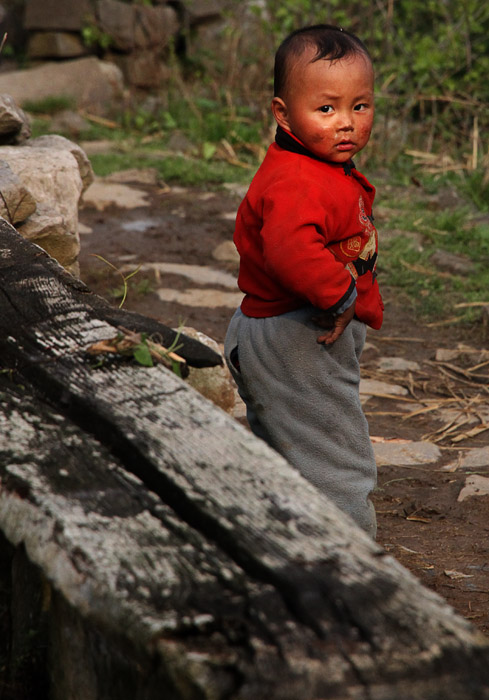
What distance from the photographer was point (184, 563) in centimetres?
111

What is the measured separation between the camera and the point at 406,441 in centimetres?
333

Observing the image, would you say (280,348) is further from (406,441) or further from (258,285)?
(406,441)

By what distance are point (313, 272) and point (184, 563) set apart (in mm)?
973

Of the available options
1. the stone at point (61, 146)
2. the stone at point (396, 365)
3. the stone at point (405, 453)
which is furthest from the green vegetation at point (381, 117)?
the stone at point (405, 453)

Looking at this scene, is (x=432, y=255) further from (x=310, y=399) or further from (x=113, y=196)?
(x=310, y=399)

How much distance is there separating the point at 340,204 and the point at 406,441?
1541 millimetres

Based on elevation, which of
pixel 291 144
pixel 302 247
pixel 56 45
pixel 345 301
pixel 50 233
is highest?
pixel 291 144

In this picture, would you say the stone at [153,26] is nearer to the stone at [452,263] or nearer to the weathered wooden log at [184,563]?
the stone at [452,263]

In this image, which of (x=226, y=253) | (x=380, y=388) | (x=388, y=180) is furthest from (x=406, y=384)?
(x=388, y=180)

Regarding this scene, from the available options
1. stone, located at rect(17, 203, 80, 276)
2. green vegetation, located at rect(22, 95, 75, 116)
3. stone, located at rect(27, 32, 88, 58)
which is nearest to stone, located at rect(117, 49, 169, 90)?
stone, located at rect(27, 32, 88, 58)

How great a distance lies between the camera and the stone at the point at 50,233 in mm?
3102

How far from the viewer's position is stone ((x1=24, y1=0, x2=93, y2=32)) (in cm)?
867

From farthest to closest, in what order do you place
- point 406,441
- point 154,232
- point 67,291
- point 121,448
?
point 154,232
point 406,441
point 67,291
point 121,448

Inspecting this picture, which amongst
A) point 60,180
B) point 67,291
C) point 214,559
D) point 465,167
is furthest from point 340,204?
point 465,167
